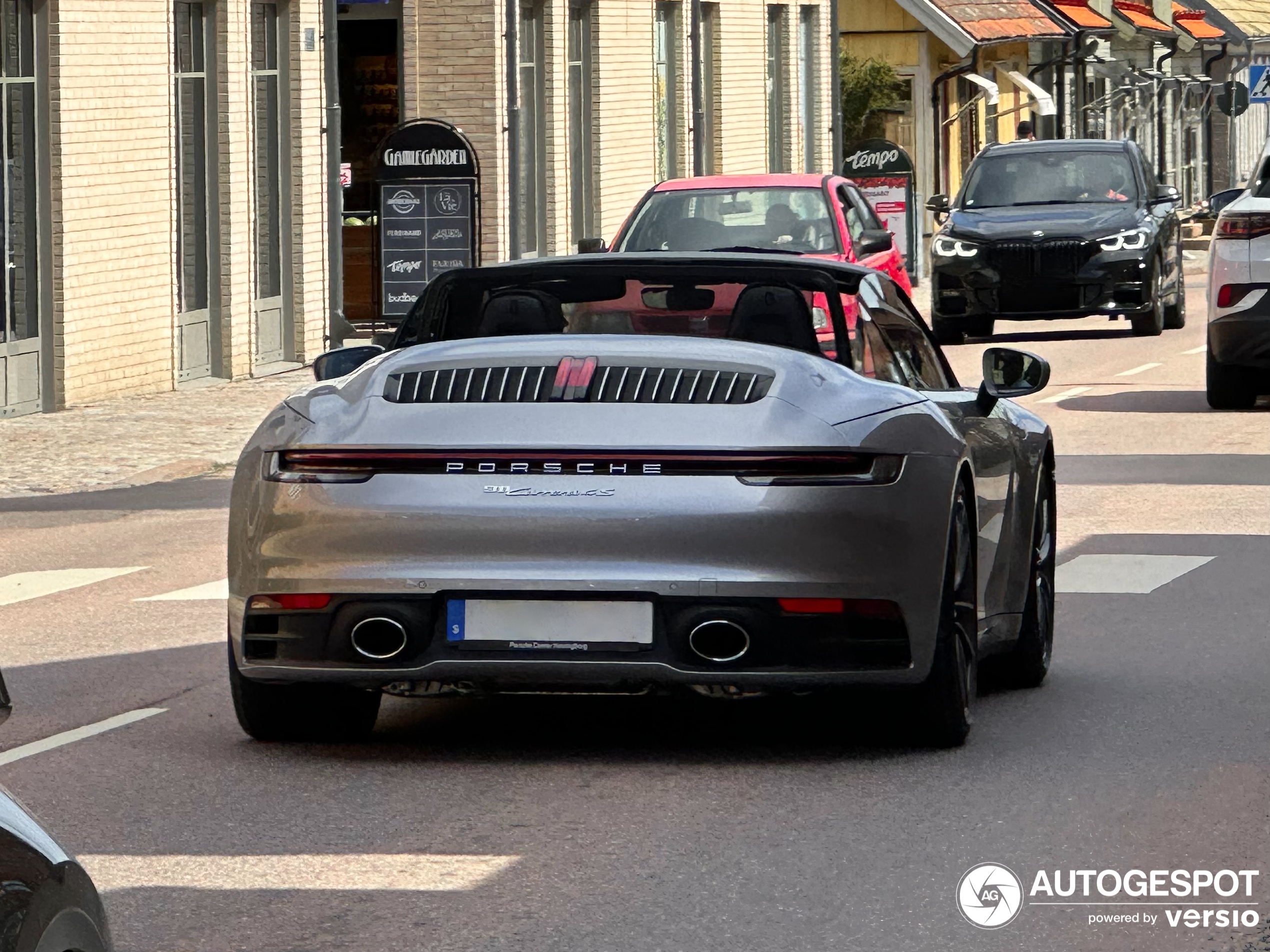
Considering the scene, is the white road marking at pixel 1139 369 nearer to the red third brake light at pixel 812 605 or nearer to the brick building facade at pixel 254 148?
the brick building facade at pixel 254 148

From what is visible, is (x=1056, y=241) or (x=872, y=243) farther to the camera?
(x=1056, y=241)

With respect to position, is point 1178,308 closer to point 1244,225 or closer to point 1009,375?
point 1244,225

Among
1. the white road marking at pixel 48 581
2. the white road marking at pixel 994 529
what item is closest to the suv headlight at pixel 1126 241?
the white road marking at pixel 48 581

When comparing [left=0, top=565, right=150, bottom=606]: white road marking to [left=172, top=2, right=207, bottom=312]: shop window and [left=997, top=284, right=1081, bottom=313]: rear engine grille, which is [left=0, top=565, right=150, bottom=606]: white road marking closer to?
[left=172, top=2, right=207, bottom=312]: shop window

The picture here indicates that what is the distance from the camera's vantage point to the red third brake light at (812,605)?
7184mm

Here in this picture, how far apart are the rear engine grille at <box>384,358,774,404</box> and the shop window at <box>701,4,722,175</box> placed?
3085 cm

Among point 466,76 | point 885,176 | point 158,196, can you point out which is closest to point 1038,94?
point 885,176

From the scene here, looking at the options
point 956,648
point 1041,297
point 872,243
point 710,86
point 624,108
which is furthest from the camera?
point 710,86

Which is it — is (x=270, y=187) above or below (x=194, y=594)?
above

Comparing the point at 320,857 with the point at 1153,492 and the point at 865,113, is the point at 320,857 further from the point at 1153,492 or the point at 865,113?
the point at 865,113

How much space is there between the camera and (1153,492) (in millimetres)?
15000

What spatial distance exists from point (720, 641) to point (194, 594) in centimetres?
496

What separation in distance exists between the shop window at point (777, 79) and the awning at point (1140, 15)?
1708 cm

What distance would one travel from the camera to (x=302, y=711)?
7.87m
